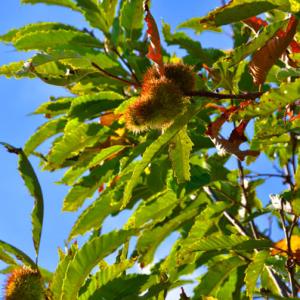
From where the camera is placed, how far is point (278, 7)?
1.60 meters

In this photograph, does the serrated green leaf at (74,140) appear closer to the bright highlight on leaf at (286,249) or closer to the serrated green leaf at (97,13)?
the serrated green leaf at (97,13)

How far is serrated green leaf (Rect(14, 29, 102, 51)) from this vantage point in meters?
2.20

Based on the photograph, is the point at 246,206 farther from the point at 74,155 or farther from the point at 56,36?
the point at 56,36

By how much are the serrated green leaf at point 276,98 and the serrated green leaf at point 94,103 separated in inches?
38.3

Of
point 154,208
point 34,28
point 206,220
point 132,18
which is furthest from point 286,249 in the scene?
point 34,28

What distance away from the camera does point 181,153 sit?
69.6 inches

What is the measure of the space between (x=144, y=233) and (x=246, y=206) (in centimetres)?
59

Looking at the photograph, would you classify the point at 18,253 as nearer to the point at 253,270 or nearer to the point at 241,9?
the point at 253,270

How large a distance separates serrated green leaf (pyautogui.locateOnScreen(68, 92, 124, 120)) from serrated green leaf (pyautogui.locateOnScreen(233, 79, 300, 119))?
3.19 ft

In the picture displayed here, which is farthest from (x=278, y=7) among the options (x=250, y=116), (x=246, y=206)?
(x=246, y=206)

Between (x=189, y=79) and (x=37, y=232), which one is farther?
(x=37, y=232)

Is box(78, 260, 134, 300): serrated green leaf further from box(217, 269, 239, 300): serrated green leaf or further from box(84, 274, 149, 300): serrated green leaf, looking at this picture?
box(217, 269, 239, 300): serrated green leaf

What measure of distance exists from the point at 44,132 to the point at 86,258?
1505 mm

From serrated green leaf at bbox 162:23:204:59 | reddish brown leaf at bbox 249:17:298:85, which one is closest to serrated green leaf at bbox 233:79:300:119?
reddish brown leaf at bbox 249:17:298:85
